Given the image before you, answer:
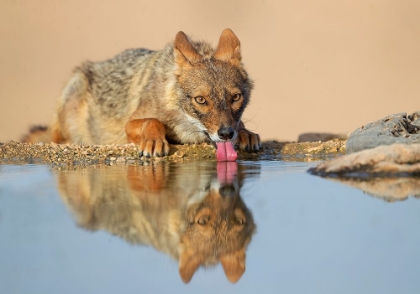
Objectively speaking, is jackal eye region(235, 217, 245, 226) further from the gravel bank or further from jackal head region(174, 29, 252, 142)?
the gravel bank

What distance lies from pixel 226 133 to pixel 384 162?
190 cm

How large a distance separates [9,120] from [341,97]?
7.21 metres

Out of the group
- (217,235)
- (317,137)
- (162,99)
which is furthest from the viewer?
(317,137)

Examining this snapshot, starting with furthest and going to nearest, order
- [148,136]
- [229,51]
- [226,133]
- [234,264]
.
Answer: [229,51] < [148,136] < [226,133] < [234,264]

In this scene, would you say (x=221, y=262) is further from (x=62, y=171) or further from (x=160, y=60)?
(x=160, y=60)

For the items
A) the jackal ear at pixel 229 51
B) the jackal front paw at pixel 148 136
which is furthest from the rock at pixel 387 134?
the jackal front paw at pixel 148 136

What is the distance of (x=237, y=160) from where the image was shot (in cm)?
823

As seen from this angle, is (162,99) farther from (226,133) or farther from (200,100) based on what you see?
(226,133)

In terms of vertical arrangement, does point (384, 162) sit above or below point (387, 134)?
below

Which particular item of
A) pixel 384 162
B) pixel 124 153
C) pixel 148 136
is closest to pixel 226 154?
pixel 148 136

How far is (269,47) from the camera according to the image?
63.5ft

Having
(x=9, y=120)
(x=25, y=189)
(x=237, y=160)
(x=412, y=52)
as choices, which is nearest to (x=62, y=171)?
(x=25, y=189)

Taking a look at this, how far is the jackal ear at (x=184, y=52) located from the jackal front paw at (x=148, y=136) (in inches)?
29.6

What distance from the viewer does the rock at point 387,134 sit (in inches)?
287
